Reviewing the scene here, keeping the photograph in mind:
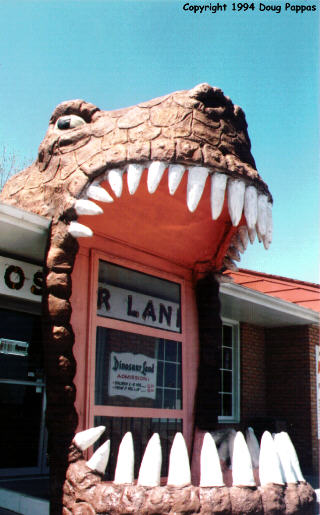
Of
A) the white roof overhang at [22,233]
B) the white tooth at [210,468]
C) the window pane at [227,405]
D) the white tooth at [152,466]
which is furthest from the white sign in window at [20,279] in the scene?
the window pane at [227,405]

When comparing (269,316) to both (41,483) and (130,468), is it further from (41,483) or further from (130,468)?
(130,468)

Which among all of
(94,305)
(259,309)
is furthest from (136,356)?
(259,309)

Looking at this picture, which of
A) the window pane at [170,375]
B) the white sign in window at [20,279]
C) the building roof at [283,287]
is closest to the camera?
the window pane at [170,375]

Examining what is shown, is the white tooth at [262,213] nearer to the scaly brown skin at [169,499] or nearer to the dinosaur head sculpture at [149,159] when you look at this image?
the dinosaur head sculpture at [149,159]

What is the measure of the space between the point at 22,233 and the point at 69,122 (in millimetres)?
894

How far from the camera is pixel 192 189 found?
2.88m

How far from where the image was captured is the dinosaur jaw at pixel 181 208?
2922 mm

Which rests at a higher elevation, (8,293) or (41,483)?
(8,293)

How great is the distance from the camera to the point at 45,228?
3.54 meters

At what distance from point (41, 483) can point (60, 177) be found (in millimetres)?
2919

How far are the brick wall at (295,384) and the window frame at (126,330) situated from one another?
17.3 ft

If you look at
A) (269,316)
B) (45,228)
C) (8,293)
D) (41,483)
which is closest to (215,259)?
(45,228)

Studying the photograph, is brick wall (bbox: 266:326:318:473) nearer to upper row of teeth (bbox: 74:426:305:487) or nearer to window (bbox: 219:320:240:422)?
window (bbox: 219:320:240:422)

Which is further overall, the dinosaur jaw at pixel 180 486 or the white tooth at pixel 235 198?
the white tooth at pixel 235 198
